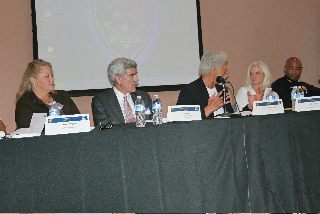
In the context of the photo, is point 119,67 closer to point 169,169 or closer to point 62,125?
point 62,125

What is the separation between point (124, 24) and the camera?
4.05 m

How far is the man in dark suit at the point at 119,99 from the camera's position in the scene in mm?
2852

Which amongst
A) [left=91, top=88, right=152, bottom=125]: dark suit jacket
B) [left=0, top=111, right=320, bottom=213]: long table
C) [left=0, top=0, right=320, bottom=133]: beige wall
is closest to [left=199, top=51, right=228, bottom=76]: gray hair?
[left=91, top=88, right=152, bottom=125]: dark suit jacket

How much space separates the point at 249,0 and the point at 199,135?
10.9ft

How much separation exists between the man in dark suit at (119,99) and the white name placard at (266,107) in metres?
0.97

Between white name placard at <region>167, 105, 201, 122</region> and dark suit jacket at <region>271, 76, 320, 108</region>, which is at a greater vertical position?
dark suit jacket at <region>271, 76, 320, 108</region>

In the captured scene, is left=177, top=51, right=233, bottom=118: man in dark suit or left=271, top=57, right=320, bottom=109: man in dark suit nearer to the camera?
left=177, top=51, right=233, bottom=118: man in dark suit

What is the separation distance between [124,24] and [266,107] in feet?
7.85

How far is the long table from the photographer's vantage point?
73.2 inches

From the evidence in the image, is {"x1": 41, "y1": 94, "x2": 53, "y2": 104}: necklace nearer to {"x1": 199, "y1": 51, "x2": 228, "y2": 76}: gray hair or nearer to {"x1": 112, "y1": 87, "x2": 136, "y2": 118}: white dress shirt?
{"x1": 112, "y1": 87, "x2": 136, "y2": 118}: white dress shirt

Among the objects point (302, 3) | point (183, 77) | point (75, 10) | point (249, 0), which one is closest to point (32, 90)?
point (75, 10)

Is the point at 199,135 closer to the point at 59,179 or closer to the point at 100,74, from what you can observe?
the point at 59,179

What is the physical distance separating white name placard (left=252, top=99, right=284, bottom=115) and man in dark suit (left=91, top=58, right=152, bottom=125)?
3.17 ft

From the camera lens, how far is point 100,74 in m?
3.95
